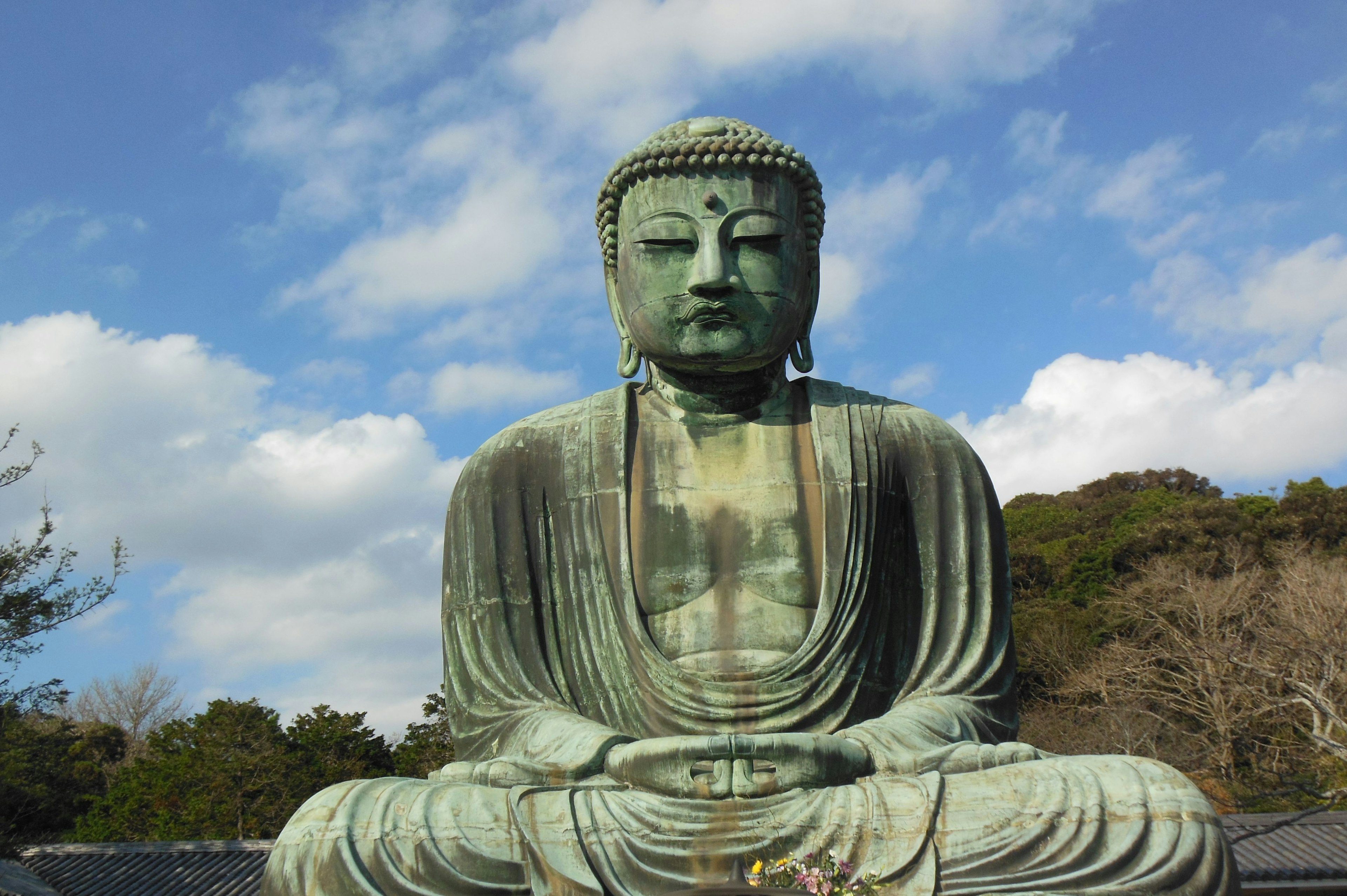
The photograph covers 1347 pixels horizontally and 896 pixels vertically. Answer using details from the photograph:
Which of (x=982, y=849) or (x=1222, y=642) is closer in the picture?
(x=982, y=849)

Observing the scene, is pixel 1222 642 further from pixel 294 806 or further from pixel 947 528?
pixel 947 528

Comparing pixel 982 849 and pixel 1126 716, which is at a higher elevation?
pixel 1126 716

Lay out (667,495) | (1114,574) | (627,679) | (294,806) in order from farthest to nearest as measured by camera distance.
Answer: (1114,574) → (294,806) → (667,495) → (627,679)

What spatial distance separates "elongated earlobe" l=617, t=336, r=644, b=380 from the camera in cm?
693

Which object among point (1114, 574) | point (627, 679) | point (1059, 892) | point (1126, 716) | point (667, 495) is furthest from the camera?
point (1114, 574)

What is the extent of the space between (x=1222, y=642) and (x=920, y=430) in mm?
22569

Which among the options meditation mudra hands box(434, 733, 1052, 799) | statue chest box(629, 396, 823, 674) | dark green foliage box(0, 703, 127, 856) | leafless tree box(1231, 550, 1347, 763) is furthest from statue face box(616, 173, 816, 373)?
leafless tree box(1231, 550, 1347, 763)

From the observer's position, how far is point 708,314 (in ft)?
21.0

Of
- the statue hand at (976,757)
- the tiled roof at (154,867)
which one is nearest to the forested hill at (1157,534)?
the tiled roof at (154,867)

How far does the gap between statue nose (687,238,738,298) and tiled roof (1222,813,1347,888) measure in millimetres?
13647

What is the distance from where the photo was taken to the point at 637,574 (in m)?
6.23

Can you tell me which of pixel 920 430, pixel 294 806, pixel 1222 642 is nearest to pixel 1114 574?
pixel 1222 642

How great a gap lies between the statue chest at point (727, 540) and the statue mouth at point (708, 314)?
0.58 meters

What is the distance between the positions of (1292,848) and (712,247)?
51.7ft
